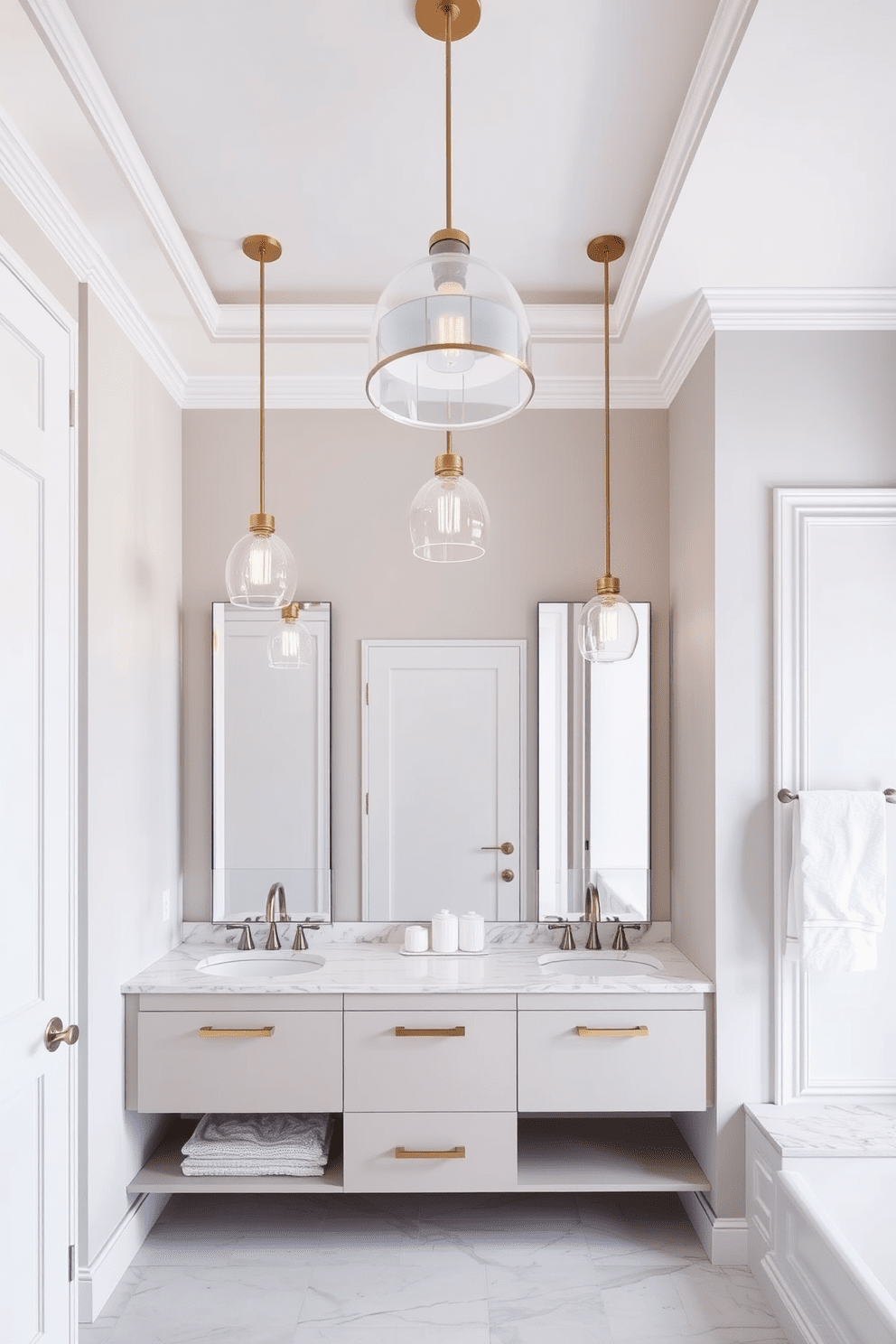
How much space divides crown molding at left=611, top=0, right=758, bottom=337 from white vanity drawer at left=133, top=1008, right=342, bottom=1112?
7.17 feet

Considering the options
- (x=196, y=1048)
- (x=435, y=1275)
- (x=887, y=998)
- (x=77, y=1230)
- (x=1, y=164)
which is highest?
(x=1, y=164)

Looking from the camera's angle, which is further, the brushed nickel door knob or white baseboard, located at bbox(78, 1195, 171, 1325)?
white baseboard, located at bbox(78, 1195, 171, 1325)

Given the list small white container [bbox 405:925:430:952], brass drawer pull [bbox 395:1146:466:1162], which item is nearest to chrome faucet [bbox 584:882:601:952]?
small white container [bbox 405:925:430:952]

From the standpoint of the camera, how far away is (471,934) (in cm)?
300

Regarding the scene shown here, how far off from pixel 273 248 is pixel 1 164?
795mm

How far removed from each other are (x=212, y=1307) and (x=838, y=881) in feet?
6.29

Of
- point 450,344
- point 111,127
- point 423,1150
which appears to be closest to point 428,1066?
point 423,1150

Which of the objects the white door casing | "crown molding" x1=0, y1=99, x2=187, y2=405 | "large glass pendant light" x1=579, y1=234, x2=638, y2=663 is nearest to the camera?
"crown molding" x1=0, y1=99, x2=187, y2=405

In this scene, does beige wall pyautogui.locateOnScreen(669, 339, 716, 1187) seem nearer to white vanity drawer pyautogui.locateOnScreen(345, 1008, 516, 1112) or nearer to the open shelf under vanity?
the open shelf under vanity

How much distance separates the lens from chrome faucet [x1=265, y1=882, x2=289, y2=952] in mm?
3070

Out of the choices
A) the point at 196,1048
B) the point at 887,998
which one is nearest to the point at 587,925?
the point at 887,998

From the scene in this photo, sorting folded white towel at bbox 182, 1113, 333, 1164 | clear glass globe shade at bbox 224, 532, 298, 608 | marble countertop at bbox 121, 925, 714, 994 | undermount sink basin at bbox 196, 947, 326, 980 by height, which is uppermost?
clear glass globe shade at bbox 224, 532, 298, 608

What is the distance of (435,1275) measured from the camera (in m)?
2.51

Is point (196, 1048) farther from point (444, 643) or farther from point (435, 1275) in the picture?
point (444, 643)
